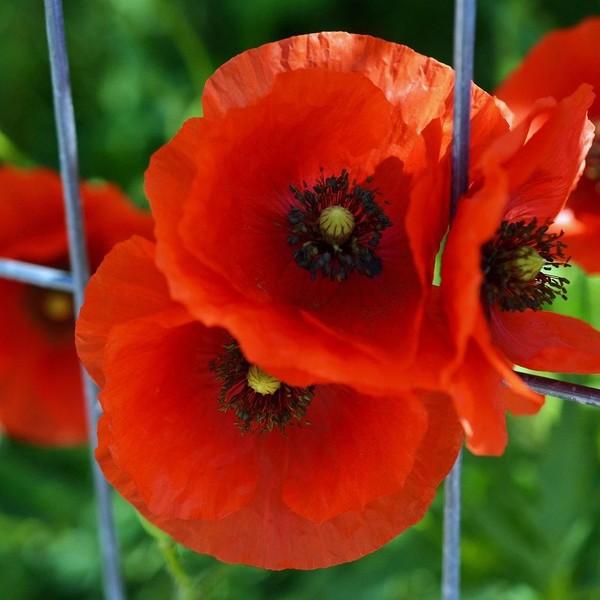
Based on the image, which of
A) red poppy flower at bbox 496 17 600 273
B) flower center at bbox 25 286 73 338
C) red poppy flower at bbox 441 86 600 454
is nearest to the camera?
red poppy flower at bbox 441 86 600 454

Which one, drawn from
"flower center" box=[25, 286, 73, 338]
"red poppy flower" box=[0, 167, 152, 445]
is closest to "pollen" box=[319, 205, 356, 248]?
"red poppy flower" box=[0, 167, 152, 445]

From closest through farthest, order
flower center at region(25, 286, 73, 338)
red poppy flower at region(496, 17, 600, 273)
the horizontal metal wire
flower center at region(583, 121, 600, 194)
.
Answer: the horizontal metal wire, red poppy flower at region(496, 17, 600, 273), flower center at region(583, 121, 600, 194), flower center at region(25, 286, 73, 338)

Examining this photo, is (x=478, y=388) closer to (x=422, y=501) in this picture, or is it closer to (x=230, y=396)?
(x=422, y=501)

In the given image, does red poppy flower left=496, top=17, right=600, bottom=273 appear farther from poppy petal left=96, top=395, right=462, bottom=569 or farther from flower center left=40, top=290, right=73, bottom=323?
flower center left=40, top=290, right=73, bottom=323

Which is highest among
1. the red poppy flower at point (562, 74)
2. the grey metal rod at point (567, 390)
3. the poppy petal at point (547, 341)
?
the red poppy flower at point (562, 74)

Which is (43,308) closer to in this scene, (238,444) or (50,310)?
(50,310)

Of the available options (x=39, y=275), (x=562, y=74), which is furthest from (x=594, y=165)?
(x=39, y=275)

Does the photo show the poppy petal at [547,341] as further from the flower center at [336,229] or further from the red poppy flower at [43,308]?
the red poppy flower at [43,308]

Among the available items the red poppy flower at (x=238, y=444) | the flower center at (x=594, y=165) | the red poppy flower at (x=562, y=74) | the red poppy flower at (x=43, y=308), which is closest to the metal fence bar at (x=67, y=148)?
the red poppy flower at (x=238, y=444)
